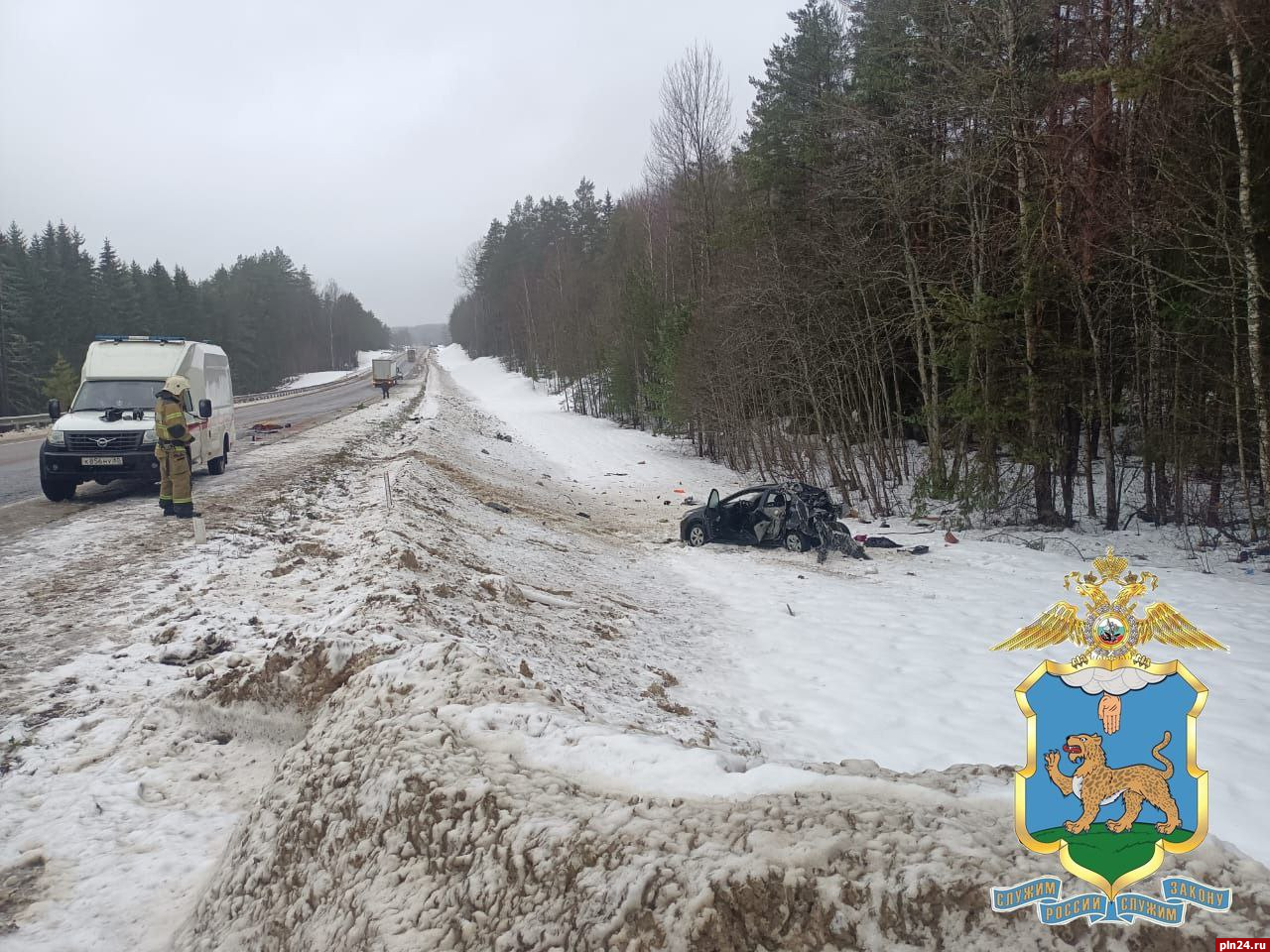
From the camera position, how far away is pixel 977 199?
15.0 metres

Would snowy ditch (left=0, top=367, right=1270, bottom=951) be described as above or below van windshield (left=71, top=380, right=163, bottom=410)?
below

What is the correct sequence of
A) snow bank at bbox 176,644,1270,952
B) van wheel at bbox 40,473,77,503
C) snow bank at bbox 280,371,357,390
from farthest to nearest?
snow bank at bbox 280,371,357,390, van wheel at bbox 40,473,77,503, snow bank at bbox 176,644,1270,952

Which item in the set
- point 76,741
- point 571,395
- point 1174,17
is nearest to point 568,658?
point 76,741

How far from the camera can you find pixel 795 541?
13.4m

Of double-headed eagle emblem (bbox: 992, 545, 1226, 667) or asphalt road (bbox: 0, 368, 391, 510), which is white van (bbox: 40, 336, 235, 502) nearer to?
asphalt road (bbox: 0, 368, 391, 510)

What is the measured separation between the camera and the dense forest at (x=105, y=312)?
4419cm

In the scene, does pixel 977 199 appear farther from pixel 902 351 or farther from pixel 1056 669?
pixel 1056 669

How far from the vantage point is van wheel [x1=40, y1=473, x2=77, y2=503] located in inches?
466

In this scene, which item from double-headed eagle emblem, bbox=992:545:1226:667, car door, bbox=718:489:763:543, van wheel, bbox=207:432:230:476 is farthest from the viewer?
van wheel, bbox=207:432:230:476

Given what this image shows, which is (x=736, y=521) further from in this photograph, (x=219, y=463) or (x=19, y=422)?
(x=19, y=422)

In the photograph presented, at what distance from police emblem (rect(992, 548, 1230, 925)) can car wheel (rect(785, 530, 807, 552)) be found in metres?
11.0

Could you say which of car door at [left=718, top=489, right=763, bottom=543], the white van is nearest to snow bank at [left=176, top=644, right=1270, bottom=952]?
car door at [left=718, top=489, right=763, bottom=543]

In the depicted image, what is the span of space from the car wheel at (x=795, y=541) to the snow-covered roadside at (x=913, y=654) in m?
0.23

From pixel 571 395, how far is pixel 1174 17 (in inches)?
1696
